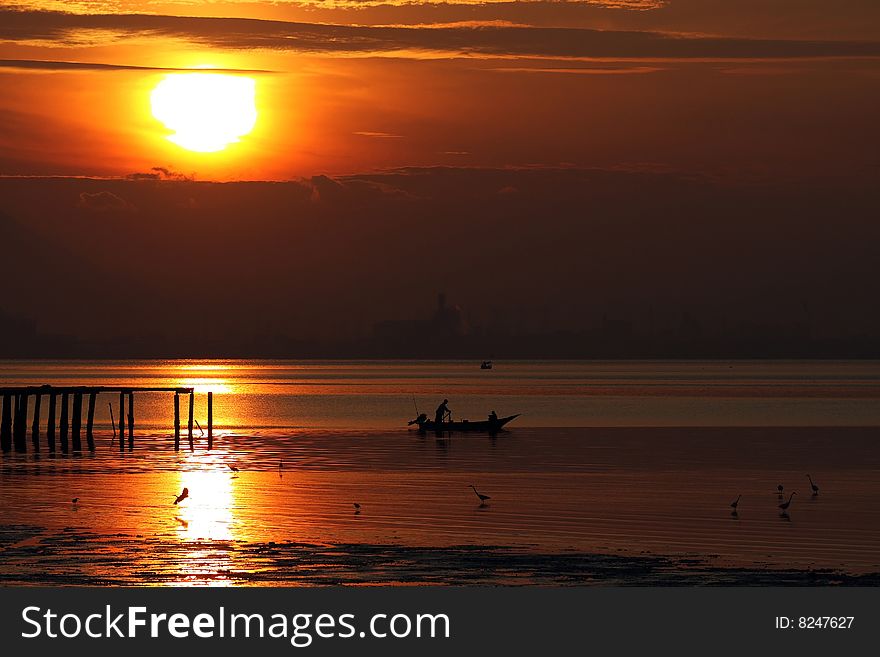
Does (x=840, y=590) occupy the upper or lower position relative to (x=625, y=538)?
lower

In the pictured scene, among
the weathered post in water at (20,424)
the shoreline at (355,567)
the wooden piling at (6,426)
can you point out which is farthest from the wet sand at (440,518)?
the weathered post in water at (20,424)

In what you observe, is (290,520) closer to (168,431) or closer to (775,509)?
(775,509)

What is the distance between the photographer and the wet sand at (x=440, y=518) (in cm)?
2864

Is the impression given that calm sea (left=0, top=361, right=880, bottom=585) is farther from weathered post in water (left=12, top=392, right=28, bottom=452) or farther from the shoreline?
weathered post in water (left=12, top=392, right=28, bottom=452)

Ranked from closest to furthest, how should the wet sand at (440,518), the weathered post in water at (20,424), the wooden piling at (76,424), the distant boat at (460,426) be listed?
the wet sand at (440,518)
the weathered post in water at (20,424)
the wooden piling at (76,424)
the distant boat at (460,426)

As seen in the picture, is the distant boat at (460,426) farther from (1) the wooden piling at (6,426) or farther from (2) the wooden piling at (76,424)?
(1) the wooden piling at (6,426)

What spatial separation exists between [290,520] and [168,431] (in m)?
56.4

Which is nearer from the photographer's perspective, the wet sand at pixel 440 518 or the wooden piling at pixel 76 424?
the wet sand at pixel 440 518

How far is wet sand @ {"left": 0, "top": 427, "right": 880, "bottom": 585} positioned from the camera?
28.6 metres

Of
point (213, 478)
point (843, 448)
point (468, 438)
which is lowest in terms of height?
point (213, 478)

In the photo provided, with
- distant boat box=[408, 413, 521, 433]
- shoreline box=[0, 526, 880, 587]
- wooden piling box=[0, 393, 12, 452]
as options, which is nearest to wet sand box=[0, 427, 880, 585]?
shoreline box=[0, 526, 880, 587]

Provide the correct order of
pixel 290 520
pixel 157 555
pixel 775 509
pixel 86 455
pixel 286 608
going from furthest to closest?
pixel 86 455 < pixel 775 509 < pixel 290 520 < pixel 157 555 < pixel 286 608

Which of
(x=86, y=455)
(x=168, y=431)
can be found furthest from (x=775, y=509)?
(x=168, y=431)

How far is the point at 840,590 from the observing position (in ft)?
81.4
